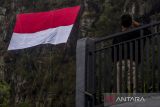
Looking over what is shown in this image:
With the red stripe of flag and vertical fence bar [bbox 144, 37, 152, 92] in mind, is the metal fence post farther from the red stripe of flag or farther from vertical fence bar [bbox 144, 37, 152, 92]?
the red stripe of flag

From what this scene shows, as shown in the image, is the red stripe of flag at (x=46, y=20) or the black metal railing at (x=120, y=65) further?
the red stripe of flag at (x=46, y=20)

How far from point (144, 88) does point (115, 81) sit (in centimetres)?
42

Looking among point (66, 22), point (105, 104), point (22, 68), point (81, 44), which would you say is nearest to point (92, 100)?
point (105, 104)

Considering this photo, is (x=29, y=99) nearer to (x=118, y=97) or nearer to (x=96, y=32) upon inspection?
(x=96, y=32)

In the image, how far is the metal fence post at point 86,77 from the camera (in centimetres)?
626

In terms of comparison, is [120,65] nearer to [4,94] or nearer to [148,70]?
[148,70]

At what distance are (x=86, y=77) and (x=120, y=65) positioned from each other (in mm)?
591

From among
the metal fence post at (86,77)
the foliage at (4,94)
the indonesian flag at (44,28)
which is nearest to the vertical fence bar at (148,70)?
the metal fence post at (86,77)

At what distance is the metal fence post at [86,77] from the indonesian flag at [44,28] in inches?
241

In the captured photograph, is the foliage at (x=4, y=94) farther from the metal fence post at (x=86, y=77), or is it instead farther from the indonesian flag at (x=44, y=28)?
the metal fence post at (x=86, y=77)

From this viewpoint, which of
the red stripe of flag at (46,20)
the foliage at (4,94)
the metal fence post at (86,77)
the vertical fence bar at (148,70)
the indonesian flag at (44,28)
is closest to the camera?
the vertical fence bar at (148,70)

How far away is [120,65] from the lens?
233 inches

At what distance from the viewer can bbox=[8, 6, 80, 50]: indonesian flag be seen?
12673 millimetres

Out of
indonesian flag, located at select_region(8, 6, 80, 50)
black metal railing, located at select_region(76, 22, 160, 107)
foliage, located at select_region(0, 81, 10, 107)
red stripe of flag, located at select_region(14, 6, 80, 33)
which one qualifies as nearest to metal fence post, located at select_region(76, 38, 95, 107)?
black metal railing, located at select_region(76, 22, 160, 107)
